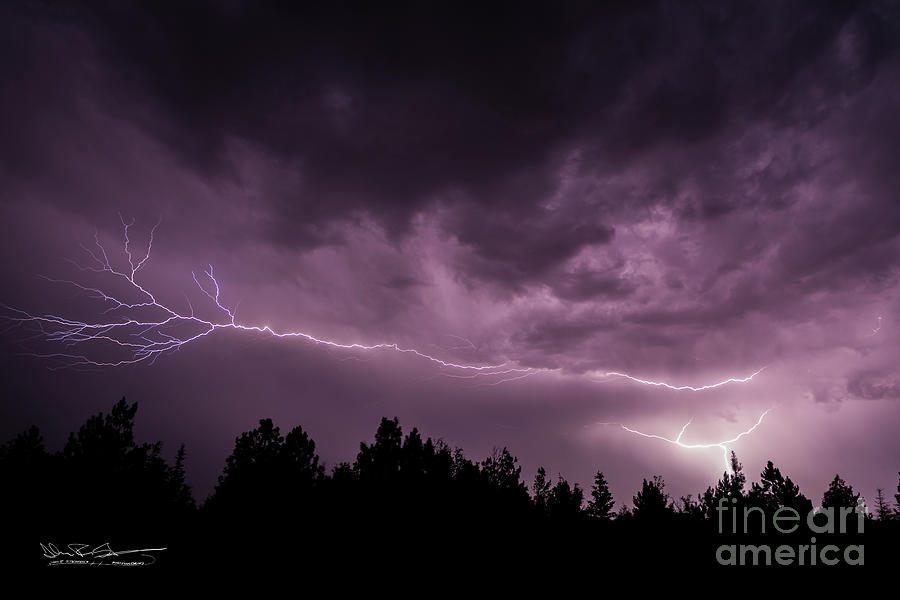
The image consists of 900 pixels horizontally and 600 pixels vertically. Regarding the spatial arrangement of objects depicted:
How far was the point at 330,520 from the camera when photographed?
47.6 ft

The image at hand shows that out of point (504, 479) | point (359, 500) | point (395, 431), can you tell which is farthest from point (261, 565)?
point (504, 479)

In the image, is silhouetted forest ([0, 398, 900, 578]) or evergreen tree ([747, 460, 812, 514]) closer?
silhouetted forest ([0, 398, 900, 578])

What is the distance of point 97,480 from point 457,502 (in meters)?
15.9

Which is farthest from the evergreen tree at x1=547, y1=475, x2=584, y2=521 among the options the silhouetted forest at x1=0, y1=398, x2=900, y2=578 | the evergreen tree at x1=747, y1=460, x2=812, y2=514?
the evergreen tree at x1=747, y1=460, x2=812, y2=514

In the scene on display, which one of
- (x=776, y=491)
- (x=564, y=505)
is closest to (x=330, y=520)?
(x=564, y=505)

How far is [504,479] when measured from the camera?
36.1m

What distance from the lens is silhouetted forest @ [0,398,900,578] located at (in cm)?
1127

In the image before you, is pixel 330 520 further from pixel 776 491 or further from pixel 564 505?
pixel 776 491

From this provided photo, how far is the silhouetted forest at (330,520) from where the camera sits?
37.0ft

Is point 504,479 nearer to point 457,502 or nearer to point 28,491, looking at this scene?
point 457,502
